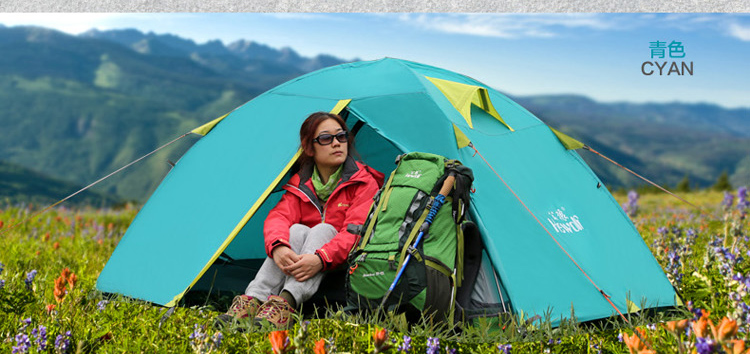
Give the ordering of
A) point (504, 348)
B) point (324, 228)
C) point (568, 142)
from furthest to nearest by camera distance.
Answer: point (568, 142) < point (324, 228) < point (504, 348)

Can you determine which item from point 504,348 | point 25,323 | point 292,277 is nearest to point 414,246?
point 504,348

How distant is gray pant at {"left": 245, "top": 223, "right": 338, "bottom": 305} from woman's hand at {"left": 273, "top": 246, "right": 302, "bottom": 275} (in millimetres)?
91

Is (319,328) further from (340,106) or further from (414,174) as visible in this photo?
(340,106)

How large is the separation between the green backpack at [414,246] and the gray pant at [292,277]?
34 centimetres

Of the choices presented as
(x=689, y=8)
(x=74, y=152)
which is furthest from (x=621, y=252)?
(x=74, y=152)

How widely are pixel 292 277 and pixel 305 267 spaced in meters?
0.14

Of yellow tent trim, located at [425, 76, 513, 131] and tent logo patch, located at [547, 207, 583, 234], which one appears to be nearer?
tent logo patch, located at [547, 207, 583, 234]

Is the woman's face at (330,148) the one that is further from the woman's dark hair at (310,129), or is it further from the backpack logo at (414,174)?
the backpack logo at (414,174)

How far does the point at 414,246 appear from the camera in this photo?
154 inches

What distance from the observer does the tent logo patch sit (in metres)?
4.56

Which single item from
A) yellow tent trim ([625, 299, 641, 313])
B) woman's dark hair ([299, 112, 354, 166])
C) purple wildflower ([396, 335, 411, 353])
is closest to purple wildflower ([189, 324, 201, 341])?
purple wildflower ([396, 335, 411, 353])

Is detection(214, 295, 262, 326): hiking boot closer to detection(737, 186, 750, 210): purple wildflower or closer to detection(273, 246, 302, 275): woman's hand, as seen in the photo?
detection(273, 246, 302, 275): woman's hand

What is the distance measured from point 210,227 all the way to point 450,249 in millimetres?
1803

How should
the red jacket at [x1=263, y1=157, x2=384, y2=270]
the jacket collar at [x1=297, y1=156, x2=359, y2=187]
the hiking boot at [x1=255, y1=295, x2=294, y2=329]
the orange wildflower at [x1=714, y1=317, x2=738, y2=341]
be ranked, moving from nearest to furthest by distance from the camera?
1. the orange wildflower at [x1=714, y1=317, x2=738, y2=341]
2. the hiking boot at [x1=255, y1=295, x2=294, y2=329]
3. the red jacket at [x1=263, y1=157, x2=384, y2=270]
4. the jacket collar at [x1=297, y1=156, x2=359, y2=187]
